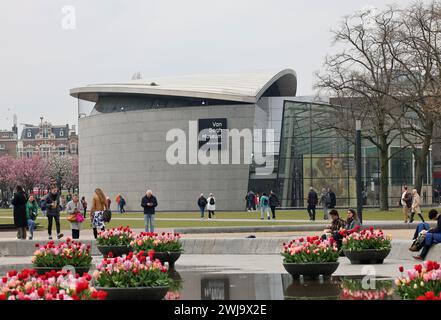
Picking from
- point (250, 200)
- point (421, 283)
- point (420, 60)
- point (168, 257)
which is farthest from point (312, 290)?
point (250, 200)

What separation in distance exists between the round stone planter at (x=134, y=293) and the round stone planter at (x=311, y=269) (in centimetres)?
453

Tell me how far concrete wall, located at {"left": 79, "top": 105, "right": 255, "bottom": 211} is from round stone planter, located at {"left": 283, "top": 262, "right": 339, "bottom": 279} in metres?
60.7

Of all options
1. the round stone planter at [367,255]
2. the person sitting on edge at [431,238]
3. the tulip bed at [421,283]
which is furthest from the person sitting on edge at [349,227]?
the tulip bed at [421,283]

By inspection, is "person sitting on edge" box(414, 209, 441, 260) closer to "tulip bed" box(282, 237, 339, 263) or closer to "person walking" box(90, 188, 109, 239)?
"tulip bed" box(282, 237, 339, 263)

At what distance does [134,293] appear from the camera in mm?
12336

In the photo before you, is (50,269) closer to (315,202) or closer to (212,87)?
(315,202)

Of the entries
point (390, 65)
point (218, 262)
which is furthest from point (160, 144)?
point (218, 262)

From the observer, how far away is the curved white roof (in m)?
77.9

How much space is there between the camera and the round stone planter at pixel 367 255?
1969cm

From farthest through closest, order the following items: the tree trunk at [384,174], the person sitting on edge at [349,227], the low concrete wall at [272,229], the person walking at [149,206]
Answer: the tree trunk at [384,174] < the low concrete wall at [272,229] < the person walking at [149,206] < the person sitting on edge at [349,227]

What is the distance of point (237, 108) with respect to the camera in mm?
77500

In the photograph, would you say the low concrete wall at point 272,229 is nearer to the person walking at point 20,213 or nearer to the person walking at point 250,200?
the person walking at point 20,213

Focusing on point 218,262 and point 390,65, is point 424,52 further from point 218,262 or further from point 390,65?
point 218,262

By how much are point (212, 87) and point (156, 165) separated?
814 centimetres
